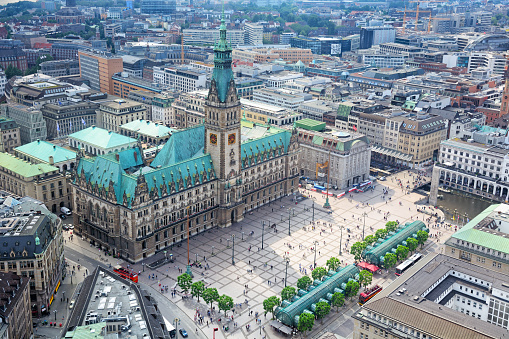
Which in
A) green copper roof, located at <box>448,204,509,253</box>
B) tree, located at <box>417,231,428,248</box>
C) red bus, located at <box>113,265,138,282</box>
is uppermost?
green copper roof, located at <box>448,204,509,253</box>

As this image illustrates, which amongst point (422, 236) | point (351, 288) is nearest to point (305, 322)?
point (351, 288)

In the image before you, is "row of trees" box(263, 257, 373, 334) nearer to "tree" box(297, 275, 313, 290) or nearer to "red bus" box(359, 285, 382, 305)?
"tree" box(297, 275, 313, 290)

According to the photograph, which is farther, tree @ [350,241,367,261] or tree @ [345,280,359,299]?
tree @ [350,241,367,261]

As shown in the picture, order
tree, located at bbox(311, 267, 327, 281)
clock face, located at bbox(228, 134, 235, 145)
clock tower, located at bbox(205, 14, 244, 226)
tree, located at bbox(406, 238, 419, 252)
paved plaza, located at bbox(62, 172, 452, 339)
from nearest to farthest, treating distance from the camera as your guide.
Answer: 1. paved plaza, located at bbox(62, 172, 452, 339)
2. tree, located at bbox(311, 267, 327, 281)
3. tree, located at bbox(406, 238, 419, 252)
4. clock tower, located at bbox(205, 14, 244, 226)
5. clock face, located at bbox(228, 134, 235, 145)

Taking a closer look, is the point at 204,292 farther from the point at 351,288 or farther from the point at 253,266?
the point at 351,288

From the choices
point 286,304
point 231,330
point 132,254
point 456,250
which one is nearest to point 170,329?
point 231,330

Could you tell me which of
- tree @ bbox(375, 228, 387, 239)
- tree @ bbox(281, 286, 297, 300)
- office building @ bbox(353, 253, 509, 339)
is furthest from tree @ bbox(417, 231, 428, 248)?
tree @ bbox(281, 286, 297, 300)

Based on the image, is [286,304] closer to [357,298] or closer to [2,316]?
[357,298]
